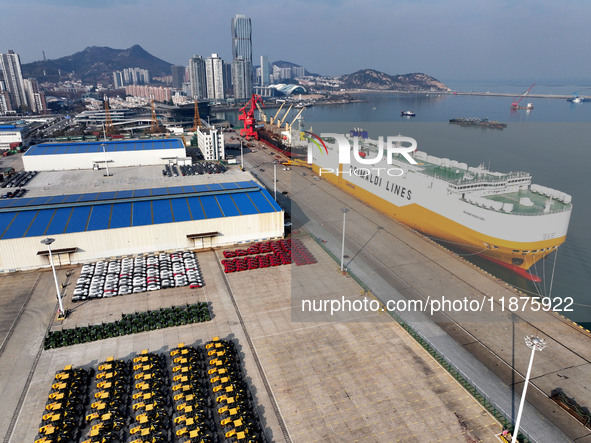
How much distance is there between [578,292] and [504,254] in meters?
8.23

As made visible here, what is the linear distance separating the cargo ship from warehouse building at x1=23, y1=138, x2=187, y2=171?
42.7 metres

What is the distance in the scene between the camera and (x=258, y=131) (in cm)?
13150

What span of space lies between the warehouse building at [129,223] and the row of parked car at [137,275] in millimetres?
1870

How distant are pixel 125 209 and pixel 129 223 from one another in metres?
3.69

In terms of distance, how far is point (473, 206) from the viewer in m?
41.2

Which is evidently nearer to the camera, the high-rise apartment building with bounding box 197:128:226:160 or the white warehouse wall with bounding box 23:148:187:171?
the white warehouse wall with bounding box 23:148:187:171

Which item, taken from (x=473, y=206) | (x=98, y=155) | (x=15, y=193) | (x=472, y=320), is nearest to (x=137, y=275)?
(x=472, y=320)

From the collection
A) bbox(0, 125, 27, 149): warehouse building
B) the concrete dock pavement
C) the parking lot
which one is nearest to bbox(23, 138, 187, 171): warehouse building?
the concrete dock pavement

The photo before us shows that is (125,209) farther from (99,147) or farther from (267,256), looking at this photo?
(99,147)

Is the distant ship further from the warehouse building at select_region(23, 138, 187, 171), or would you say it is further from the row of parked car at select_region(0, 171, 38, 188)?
the row of parked car at select_region(0, 171, 38, 188)

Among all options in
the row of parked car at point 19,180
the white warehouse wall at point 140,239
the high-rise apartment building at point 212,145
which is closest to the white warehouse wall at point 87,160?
the row of parked car at point 19,180

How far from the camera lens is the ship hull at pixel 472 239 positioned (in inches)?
1553

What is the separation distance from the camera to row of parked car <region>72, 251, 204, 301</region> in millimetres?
33531

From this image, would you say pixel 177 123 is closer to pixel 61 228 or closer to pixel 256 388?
pixel 61 228
